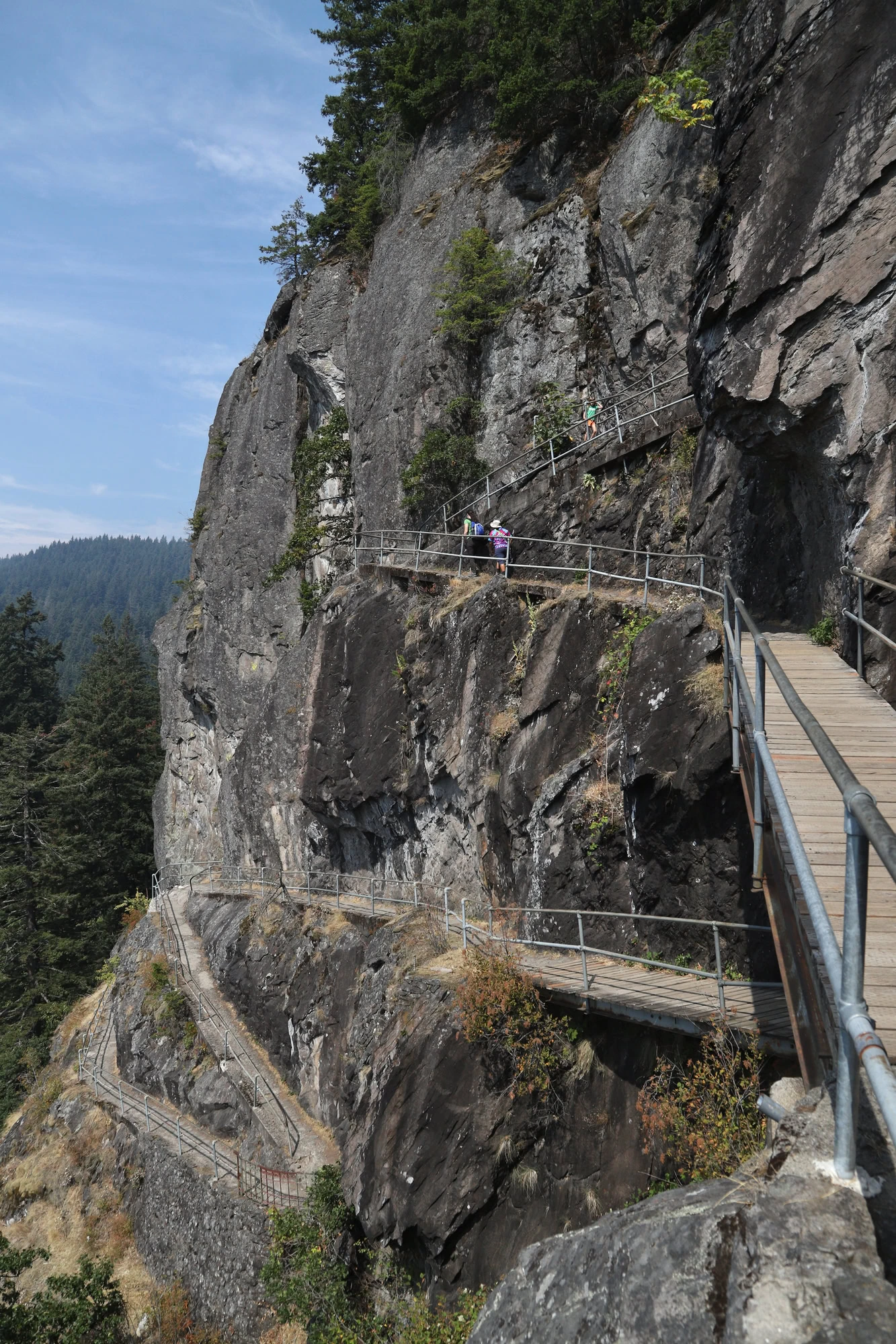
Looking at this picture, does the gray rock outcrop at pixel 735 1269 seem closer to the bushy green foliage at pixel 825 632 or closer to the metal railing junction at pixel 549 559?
the bushy green foliage at pixel 825 632

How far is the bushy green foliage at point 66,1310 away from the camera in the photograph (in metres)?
12.6

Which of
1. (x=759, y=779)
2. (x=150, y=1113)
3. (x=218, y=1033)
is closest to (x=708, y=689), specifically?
(x=759, y=779)

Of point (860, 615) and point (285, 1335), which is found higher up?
point (860, 615)

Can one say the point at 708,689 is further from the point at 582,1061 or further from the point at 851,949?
the point at 851,949

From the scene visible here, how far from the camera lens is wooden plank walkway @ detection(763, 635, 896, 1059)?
3660 mm

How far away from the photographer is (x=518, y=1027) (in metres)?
9.73

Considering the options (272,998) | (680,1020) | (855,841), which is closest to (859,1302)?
(855,841)

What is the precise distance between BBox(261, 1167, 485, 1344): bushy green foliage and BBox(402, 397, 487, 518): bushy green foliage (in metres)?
15.4

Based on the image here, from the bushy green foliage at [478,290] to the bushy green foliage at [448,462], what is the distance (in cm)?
192

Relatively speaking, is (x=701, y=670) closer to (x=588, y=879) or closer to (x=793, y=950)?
(x=588, y=879)

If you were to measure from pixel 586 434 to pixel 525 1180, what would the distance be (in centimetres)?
1450

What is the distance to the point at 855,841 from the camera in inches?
98.4

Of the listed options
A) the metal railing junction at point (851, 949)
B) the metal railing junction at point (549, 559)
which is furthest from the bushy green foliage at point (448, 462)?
the metal railing junction at point (851, 949)

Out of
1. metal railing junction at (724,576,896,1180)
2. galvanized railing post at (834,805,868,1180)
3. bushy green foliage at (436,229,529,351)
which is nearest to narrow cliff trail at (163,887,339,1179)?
metal railing junction at (724,576,896,1180)
